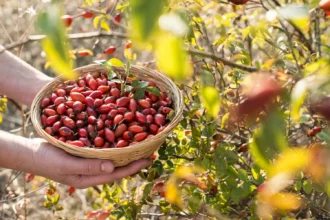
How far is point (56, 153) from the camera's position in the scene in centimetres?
132

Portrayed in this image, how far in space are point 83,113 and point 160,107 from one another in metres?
0.21

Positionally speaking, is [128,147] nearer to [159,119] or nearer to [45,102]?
[159,119]

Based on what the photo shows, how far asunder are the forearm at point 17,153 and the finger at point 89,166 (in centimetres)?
13

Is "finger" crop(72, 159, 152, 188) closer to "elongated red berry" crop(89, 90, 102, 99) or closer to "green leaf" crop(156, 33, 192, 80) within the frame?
"elongated red berry" crop(89, 90, 102, 99)

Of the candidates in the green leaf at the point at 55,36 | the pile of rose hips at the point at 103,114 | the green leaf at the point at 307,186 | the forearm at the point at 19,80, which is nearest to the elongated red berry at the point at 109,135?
the pile of rose hips at the point at 103,114

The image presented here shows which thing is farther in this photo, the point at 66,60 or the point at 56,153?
the point at 56,153

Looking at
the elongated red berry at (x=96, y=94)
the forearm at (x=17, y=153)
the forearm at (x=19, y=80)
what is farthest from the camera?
the forearm at (x=19, y=80)

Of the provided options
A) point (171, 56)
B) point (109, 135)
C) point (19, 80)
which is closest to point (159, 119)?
point (109, 135)

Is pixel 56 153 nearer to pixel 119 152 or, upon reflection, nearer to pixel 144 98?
pixel 119 152

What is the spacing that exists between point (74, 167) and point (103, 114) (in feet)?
0.67

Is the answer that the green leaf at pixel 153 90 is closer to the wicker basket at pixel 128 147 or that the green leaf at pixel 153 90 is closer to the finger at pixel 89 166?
the wicker basket at pixel 128 147

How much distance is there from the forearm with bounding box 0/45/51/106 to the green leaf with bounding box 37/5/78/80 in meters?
1.29

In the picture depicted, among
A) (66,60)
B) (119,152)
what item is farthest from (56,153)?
(66,60)

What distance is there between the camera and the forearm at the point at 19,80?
1.61 meters
